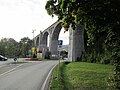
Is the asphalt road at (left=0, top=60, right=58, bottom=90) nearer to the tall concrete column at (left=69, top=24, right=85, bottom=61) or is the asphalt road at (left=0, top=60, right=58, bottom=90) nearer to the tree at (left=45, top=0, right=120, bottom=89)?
the tree at (left=45, top=0, right=120, bottom=89)

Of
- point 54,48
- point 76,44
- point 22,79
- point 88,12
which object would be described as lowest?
point 22,79

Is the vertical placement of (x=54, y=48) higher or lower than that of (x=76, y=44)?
higher

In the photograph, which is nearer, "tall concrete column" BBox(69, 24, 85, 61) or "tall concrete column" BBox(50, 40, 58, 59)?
"tall concrete column" BBox(69, 24, 85, 61)

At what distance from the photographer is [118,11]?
13.3 m

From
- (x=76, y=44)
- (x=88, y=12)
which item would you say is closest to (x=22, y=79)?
(x=88, y=12)

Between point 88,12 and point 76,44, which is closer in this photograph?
point 88,12

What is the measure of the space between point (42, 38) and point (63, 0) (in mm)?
96763

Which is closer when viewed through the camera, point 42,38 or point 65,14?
point 65,14

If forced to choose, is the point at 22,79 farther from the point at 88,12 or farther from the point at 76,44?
the point at 76,44

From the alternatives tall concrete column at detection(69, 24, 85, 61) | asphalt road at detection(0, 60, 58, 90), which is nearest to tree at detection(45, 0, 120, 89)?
asphalt road at detection(0, 60, 58, 90)

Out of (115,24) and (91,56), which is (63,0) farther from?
(91,56)

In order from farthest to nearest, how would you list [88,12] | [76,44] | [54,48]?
[54,48] < [76,44] < [88,12]

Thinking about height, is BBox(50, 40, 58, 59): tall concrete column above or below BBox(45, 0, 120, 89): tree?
above

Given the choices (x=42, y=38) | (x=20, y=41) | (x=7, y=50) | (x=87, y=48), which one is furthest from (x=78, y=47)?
(x=20, y=41)
